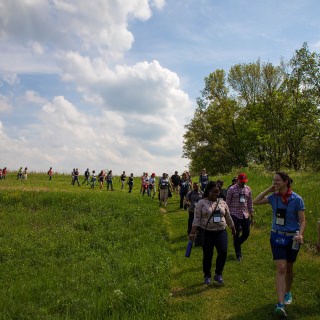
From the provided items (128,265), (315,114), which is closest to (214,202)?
(128,265)

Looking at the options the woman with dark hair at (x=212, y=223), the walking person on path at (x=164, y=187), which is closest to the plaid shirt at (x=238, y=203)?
the woman with dark hair at (x=212, y=223)

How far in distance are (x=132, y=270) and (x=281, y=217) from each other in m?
5.34

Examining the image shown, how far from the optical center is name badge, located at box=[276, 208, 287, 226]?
621 cm

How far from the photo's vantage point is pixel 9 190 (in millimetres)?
27234

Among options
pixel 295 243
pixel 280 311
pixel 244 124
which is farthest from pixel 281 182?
pixel 244 124

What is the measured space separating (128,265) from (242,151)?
41.3 m

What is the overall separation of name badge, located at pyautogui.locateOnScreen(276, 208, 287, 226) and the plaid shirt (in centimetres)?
353

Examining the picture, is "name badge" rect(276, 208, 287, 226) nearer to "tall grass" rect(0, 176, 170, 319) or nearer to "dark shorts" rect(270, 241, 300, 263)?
"dark shorts" rect(270, 241, 300, 263)

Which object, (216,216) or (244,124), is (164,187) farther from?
(244,124)

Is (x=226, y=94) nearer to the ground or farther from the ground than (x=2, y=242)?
farther from the ground

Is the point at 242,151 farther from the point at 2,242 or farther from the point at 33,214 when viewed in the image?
the point at 2,242

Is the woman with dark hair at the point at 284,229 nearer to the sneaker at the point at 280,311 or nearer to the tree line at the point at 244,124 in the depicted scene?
the sneaker at the point at 280,311

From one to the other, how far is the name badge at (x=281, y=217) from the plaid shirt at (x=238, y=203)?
11.6 ft

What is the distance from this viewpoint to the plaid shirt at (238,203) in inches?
387
